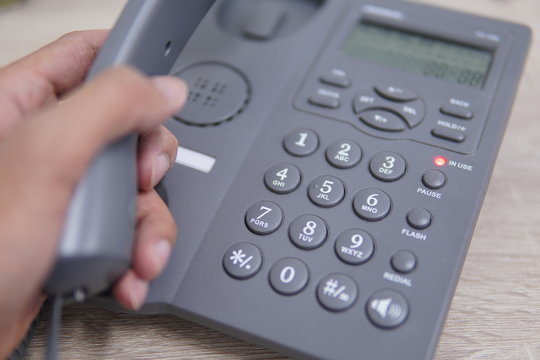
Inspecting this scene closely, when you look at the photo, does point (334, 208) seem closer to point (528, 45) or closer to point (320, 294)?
point (320, 294)

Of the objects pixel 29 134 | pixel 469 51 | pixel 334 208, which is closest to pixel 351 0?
pixel 469 51

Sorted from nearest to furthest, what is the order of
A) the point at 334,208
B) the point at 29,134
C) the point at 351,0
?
the point at 29,134
the point at 334,208
the point at 351,0

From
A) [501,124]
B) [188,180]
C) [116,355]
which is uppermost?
[501,124]

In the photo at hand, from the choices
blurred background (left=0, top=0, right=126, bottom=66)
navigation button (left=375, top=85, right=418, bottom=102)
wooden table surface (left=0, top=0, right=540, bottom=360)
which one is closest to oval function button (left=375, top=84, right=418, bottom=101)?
navigation button (left=375, top=85, right=418, bottom=102)

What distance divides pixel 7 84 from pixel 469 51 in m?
0.31

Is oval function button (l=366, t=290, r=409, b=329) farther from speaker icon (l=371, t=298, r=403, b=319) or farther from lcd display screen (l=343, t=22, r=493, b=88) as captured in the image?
lcd display screen (l=343, t=22, r=493, b=88)

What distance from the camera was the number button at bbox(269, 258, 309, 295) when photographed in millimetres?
335

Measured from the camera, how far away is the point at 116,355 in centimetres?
36

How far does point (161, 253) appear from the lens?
0.32 meters

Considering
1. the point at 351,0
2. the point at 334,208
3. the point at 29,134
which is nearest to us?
the point at 29,134

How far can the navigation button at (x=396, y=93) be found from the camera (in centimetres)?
42

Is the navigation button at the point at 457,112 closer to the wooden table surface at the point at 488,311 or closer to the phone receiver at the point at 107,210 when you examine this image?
the wooden table surface at the point at 488,311

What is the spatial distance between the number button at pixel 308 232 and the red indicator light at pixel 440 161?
0.08m

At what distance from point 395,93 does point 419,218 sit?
10cm
